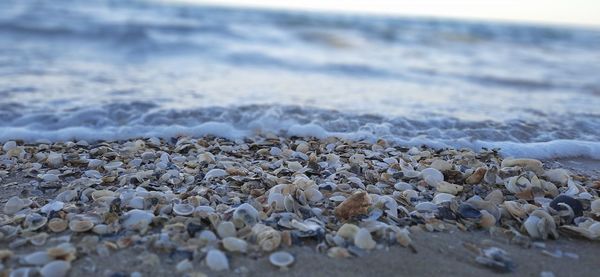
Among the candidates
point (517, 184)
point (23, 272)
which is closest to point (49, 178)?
point (23, 272)

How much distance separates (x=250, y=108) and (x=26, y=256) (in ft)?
9.33

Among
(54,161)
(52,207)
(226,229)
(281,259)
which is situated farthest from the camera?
(54,161)

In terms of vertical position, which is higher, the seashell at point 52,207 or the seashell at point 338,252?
the seashell at point 338,252

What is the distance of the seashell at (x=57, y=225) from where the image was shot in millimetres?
1999

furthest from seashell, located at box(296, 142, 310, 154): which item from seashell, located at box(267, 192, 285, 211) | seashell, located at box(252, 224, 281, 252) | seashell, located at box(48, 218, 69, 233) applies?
seashell, located at box(48, 218, 69, 233)

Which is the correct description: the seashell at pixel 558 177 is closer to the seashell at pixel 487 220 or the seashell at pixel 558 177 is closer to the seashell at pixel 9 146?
the seashell at pixel 487 220

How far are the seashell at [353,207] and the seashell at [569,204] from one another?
0.84 meters

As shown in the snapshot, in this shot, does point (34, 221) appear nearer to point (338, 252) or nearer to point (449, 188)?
point (338, 252)

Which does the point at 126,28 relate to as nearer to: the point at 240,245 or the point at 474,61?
the point at 474,61

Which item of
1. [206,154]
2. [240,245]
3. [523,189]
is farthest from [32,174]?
[523,189]

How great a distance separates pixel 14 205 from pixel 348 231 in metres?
1.47

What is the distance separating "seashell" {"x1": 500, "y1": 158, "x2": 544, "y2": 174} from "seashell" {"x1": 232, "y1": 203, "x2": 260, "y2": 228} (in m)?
1.53

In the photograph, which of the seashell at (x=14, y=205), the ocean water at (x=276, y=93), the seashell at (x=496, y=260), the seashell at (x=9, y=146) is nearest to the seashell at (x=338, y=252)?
the seashell at (x=496, y=260)

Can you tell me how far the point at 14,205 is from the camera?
2.28 m
